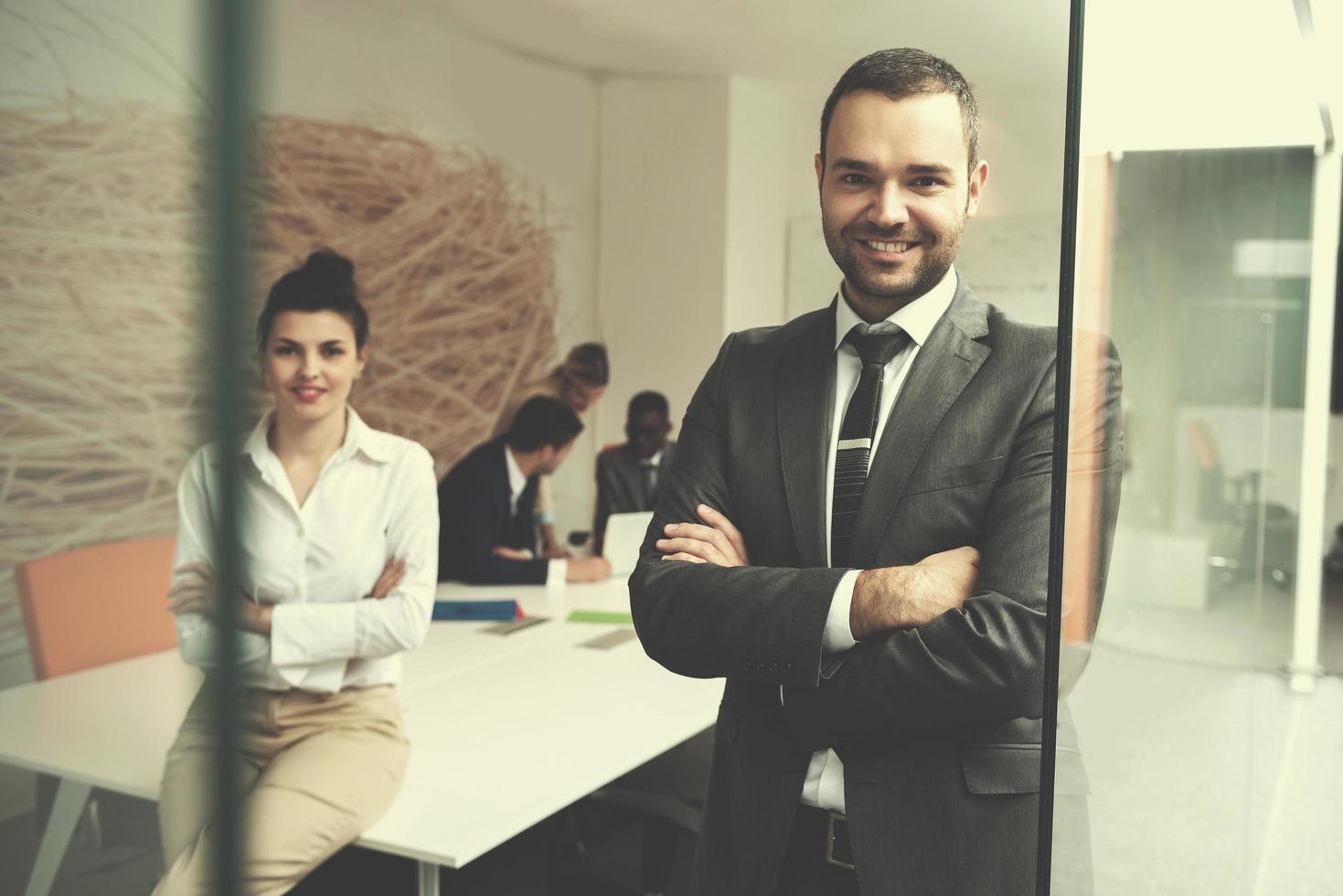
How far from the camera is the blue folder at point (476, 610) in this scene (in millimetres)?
3500

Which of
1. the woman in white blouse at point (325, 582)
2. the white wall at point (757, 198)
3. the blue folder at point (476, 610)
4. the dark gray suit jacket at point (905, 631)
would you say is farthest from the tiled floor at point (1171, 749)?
the blue folder at point (476, 610)

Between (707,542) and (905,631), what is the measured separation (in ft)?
0.84

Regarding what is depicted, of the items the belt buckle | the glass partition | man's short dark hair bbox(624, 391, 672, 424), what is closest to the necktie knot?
the glass partition

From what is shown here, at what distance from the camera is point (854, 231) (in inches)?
45.9

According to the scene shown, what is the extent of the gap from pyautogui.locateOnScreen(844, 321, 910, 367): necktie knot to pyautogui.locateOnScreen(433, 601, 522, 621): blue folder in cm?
243

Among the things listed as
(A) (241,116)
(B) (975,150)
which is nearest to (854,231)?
(B) (975,150)

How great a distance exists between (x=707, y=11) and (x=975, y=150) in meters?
1.42

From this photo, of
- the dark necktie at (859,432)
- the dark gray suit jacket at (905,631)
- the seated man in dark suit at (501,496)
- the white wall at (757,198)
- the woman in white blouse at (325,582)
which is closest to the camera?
the dark gray suit jacket at (905,631)

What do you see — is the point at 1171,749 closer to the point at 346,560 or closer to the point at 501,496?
the point at 346,560

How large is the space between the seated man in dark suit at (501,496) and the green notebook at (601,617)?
1.34 ft

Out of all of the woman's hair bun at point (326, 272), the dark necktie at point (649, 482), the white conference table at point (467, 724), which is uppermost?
the woman's hair bun at point (326, 272)

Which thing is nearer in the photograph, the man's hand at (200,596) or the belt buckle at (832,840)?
the man's hand at (200,596)

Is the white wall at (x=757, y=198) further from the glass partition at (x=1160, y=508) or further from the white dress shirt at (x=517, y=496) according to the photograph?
the white dress shirt at (x=517, y=496)

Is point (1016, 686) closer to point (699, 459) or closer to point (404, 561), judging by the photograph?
point (699, 459)
